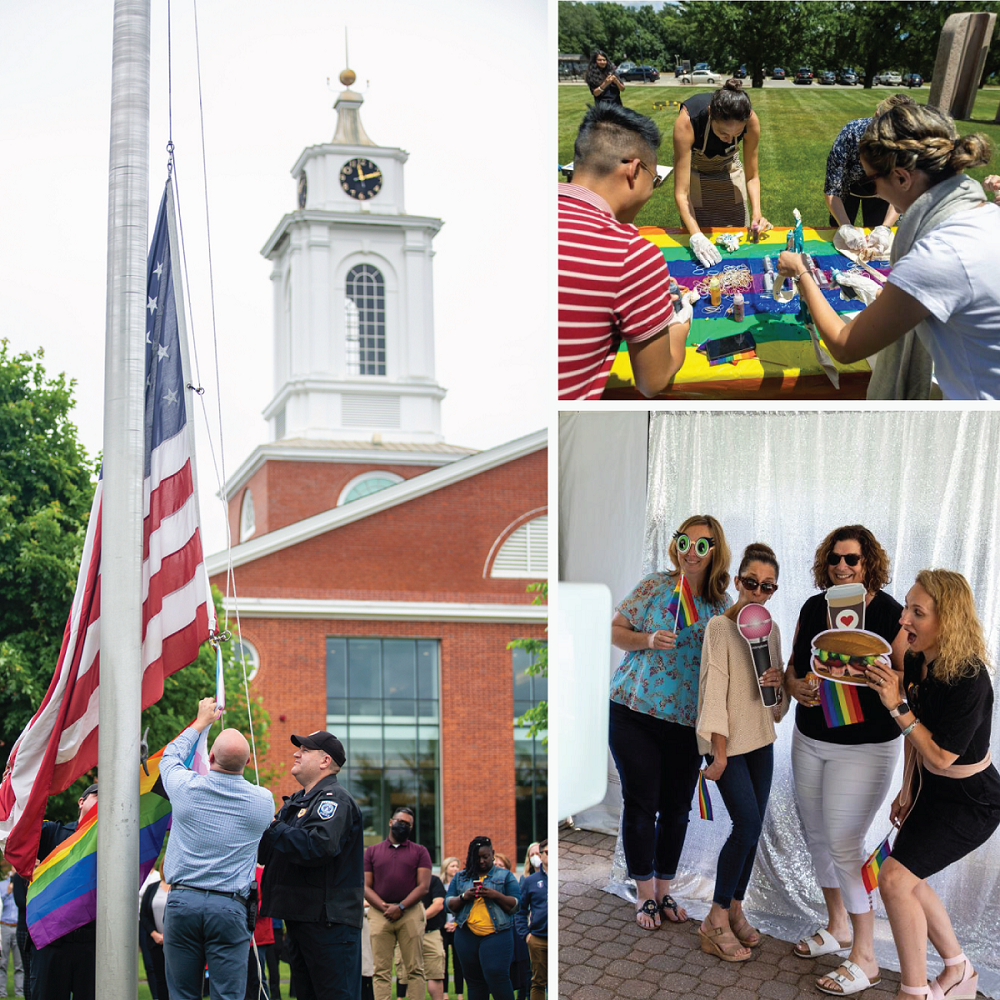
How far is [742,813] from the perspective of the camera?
4.75 m

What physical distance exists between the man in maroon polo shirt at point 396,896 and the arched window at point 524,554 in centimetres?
1807

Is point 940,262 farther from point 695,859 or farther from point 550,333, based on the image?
point 695,859

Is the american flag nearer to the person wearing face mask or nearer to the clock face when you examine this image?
the person wearing face mask

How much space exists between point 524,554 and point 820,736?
2181 cm

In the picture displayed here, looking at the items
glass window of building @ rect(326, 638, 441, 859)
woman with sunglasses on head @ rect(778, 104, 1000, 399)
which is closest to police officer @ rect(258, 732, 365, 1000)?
woman with sunglasses on head @ rect(778, 104, 1000, 399)

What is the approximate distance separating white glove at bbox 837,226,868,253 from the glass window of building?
20.3m

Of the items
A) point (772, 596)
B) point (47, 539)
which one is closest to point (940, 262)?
point (772, 596)

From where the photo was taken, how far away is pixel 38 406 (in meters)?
18.5

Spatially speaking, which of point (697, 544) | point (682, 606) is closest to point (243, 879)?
point (682, 606)

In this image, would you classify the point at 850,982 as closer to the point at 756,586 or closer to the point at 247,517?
the point at 756,586

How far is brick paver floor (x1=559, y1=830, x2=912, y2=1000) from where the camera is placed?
4.45 metres

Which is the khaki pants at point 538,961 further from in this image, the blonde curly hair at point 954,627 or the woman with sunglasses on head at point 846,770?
the blonde curly hair at point 954,627

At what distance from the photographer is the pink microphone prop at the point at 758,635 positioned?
185 inches

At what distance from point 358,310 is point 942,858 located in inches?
1248
